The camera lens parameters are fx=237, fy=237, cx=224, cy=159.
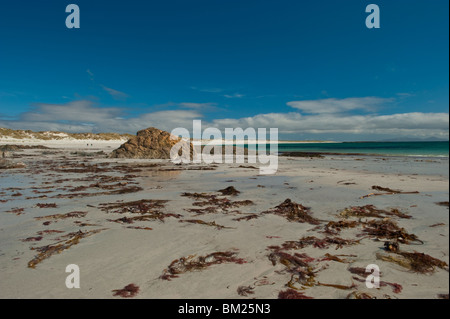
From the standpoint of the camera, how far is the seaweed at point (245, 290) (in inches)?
129

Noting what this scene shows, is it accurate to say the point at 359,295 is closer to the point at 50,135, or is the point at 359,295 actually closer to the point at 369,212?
the point at 369,212

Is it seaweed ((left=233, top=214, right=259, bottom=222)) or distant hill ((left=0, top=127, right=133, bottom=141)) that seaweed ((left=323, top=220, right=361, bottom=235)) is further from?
distant hill ((left=0, top=127, right=133, bottom=141))

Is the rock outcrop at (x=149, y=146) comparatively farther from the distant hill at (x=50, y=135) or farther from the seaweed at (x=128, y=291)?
the distant hill at (x=50, y=135)

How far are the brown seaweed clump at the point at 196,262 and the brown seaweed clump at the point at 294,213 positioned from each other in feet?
8.33

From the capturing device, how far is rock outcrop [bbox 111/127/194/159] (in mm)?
28141

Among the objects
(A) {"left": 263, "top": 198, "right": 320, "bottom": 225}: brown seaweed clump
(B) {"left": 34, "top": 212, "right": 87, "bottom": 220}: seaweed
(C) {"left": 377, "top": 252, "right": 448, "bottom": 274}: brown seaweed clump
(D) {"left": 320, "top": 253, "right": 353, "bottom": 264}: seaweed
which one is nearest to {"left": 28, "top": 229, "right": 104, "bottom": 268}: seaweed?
(B) {"left": 34, "top": 212, "right": 87, "bottom": 220}: seaweed

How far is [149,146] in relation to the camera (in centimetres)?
2886

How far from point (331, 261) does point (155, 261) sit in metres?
3.05

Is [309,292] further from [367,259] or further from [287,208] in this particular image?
[287,208]

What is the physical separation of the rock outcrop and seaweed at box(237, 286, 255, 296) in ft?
84.2

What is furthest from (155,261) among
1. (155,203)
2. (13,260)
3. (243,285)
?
(155,203)

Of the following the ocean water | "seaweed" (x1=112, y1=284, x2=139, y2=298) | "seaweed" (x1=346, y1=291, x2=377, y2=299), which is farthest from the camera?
the ocean water

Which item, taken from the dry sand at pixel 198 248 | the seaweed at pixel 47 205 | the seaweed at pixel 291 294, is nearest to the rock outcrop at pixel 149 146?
the dry sand at pixel 198 248

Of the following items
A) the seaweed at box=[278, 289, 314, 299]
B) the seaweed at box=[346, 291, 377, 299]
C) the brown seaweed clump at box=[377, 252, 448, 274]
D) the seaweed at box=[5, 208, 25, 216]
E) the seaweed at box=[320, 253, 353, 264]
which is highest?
the seaweed at box=[5, 208, 25, 216]
